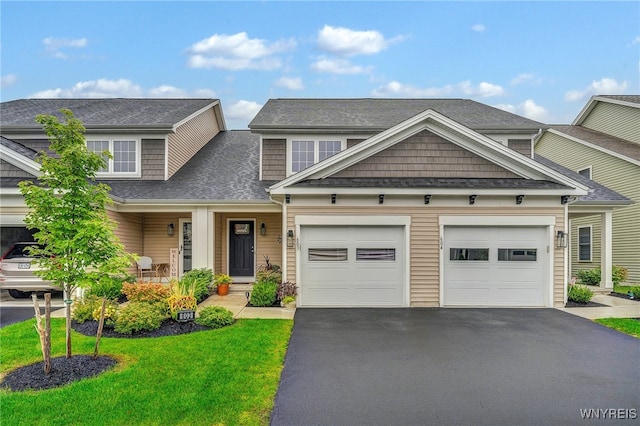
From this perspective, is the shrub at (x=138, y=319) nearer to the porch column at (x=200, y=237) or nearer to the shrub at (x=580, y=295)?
the porch column at (x=200, y=237)

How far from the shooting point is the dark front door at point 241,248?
551 inches

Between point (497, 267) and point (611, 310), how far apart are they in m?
3.11

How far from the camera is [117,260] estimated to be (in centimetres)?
575

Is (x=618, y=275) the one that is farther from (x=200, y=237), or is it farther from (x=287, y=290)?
(x=200, y=237)

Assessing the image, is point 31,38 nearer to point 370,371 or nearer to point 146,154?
point 146,154

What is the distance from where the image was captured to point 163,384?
4.91m

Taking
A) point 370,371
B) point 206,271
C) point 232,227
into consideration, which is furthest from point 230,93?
point 370,371

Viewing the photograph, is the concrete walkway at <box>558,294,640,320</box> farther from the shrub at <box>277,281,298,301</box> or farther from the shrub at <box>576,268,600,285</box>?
the shrub at <box>277,281,298,301</box>

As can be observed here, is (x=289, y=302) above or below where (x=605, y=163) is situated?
below

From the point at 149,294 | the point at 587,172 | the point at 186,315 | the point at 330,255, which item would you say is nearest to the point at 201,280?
the point at 149,294

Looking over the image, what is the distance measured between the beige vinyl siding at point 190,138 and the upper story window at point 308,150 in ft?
14.2

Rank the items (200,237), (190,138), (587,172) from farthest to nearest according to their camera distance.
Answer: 1. (587,172)
2. (190,138)
3. (200,237)

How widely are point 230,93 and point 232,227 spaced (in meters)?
15.8

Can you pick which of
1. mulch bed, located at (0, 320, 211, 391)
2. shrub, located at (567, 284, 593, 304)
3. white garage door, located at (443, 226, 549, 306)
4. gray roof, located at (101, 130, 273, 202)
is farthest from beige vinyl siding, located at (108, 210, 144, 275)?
shrub, located at (567, 284, 593, 304)
